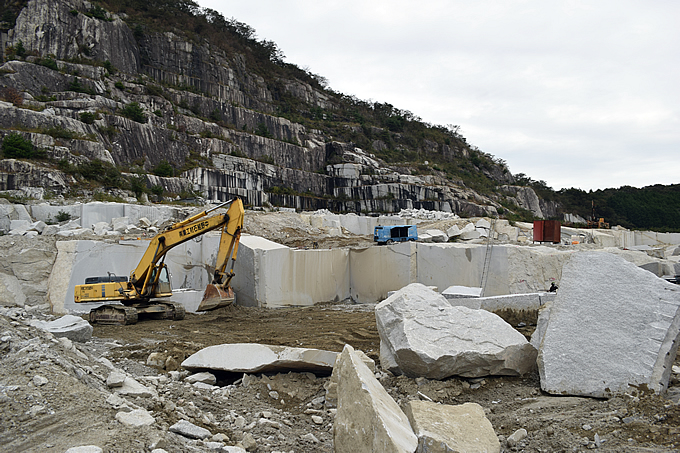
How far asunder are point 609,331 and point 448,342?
1.48 metres

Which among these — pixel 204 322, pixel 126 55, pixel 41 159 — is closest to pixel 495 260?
pixel 204 322

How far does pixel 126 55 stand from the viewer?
45.5m

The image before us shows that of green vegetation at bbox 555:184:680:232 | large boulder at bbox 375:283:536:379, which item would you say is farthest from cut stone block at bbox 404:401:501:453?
green vegetation at bbox 555:184:680:232

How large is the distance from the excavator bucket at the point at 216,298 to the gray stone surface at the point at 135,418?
7.09 meters

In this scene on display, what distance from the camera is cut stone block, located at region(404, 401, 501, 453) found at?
10.0ft

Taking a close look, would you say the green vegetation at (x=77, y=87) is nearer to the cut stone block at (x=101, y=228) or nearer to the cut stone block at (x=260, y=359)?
the cut stone block at (x=101, y=228)

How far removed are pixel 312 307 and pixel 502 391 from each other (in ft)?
29.2

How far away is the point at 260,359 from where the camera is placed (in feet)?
17.1

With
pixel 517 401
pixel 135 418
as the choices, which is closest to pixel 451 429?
pixel 517 401

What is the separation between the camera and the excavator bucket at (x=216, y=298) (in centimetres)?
1043

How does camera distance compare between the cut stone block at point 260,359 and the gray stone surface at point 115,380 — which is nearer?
the gray stone surface at point 115,380

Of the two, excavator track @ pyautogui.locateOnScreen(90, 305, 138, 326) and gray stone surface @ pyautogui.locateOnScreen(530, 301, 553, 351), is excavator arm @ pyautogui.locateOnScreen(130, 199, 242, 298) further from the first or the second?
gray stone surface @ pyautogui.locateOnScreen(530, 301, 553, 351)

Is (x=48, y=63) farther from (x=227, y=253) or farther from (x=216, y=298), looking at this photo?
(x=216, y=298)

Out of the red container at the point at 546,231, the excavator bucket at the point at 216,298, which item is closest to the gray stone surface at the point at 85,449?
the excavator bucket at the point at 216,298
